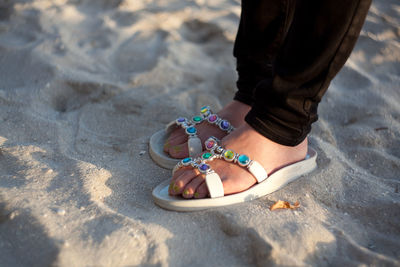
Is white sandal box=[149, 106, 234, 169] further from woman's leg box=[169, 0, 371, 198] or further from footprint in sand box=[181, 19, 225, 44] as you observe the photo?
footprint in sand box=[181, 19, 225, 44]

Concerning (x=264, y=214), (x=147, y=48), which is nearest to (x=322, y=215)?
(x=264, y=214)

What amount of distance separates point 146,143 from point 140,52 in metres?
0.88

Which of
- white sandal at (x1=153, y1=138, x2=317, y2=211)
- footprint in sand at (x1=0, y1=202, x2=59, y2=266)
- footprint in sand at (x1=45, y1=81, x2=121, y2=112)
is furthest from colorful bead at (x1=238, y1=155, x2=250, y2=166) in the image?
footprint in sand at (x1=45, y1=81, x2=121, y2=112)

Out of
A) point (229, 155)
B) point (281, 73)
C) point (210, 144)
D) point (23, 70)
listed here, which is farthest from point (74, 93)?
point (281, 73)

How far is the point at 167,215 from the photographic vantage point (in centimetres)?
108

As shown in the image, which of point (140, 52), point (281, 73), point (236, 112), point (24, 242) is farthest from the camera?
point (140, 52)

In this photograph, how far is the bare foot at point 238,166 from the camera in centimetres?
113

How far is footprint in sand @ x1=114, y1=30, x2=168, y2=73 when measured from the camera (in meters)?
2.10

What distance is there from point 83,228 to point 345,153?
3.66 feet

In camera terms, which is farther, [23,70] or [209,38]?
→ [209,38]

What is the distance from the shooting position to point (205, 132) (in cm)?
142

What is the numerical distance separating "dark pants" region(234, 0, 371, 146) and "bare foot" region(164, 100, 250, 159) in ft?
0.78

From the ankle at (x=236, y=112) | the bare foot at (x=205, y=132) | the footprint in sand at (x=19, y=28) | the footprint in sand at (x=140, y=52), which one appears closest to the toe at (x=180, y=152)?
the bare foot at (x=205, y=132)

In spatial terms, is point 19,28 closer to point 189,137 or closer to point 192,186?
point 189,137
